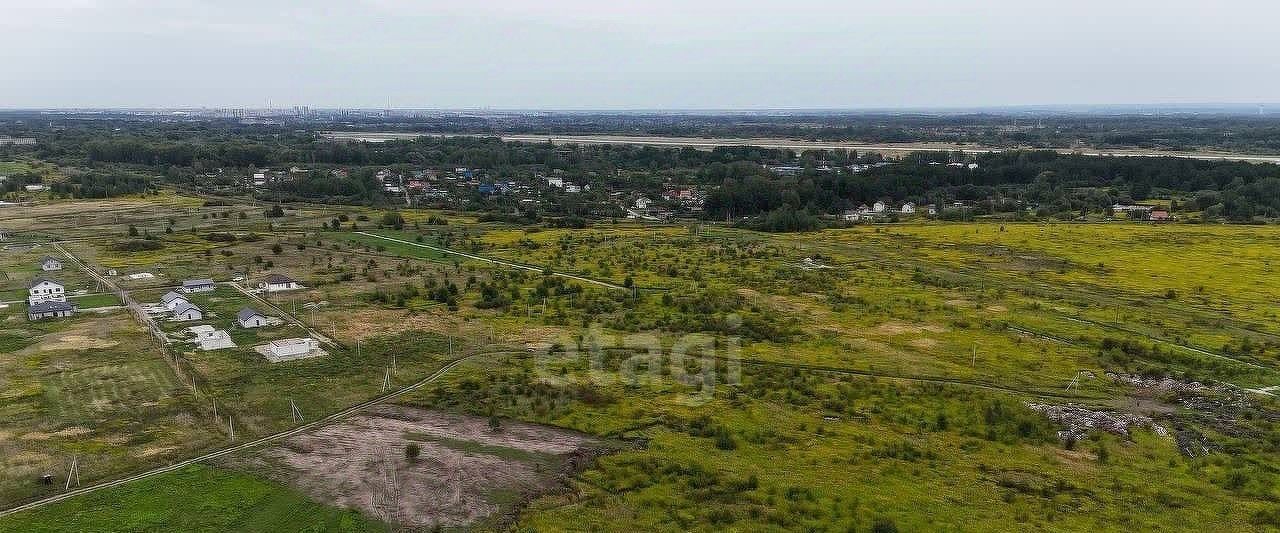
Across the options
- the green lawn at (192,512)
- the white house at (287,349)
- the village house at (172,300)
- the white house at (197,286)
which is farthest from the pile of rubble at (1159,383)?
the white house at (197,286)

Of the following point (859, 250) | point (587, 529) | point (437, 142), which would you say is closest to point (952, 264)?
point (859, 250)

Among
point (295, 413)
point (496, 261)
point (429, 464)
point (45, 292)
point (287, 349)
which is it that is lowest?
point (496, 261)

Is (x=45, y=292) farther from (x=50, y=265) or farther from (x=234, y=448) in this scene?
(x=234, y=448)

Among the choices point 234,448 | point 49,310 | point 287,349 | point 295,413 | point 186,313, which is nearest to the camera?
point 234,448

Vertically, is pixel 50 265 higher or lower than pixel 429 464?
higher

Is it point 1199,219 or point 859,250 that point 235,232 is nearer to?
point 859,250

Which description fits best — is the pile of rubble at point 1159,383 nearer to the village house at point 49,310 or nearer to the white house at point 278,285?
the white house at point 278,285


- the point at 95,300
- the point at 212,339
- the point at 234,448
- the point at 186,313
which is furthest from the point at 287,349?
the point at 95,300
